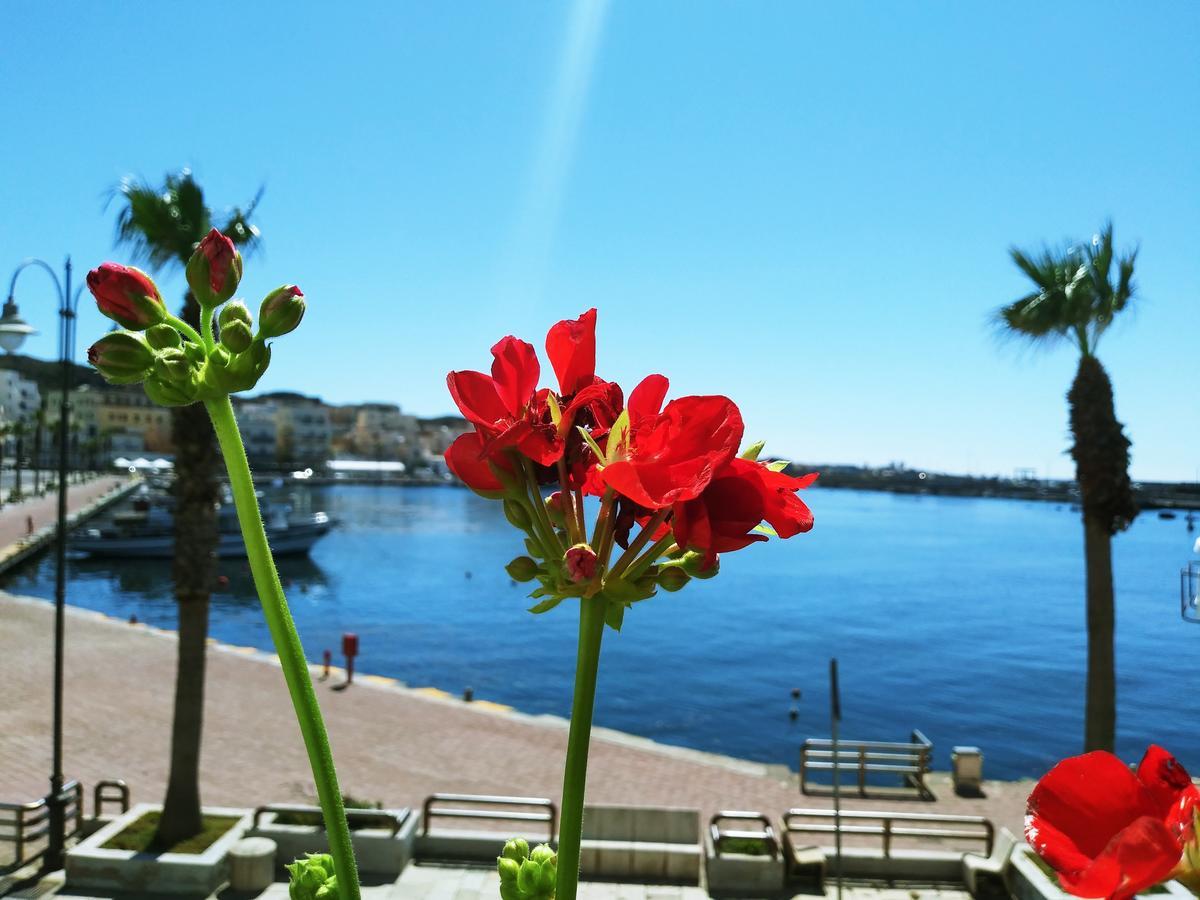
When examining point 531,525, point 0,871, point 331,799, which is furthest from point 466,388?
point 0,871

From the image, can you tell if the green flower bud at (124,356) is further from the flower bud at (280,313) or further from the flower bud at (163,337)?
the flower bud at (280,313)

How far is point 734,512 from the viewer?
1081 millimetres

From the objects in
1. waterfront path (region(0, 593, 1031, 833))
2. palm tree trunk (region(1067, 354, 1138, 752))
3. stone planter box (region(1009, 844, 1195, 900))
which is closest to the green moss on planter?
waterfront path (region(0, 593, 1031, 833))

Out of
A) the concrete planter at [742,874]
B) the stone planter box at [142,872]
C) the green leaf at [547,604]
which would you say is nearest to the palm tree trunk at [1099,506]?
the concrete planter at [742,874]

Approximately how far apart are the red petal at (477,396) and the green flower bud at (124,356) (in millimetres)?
361

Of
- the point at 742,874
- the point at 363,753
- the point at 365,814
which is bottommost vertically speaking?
the point at 363,753

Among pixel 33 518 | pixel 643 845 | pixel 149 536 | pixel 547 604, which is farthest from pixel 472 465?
pixel 33 518

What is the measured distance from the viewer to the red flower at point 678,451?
1015mm

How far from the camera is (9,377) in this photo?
122062 millimetres

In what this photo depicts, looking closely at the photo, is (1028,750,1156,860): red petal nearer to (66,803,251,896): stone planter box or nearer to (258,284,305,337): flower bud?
(258,284,305,337): flower bud

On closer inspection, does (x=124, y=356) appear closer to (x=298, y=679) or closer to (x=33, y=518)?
(x=298, y=679)

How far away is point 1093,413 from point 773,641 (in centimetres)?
4076

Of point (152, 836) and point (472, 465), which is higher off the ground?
point (472, 465)

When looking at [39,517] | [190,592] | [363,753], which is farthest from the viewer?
[39,517]
